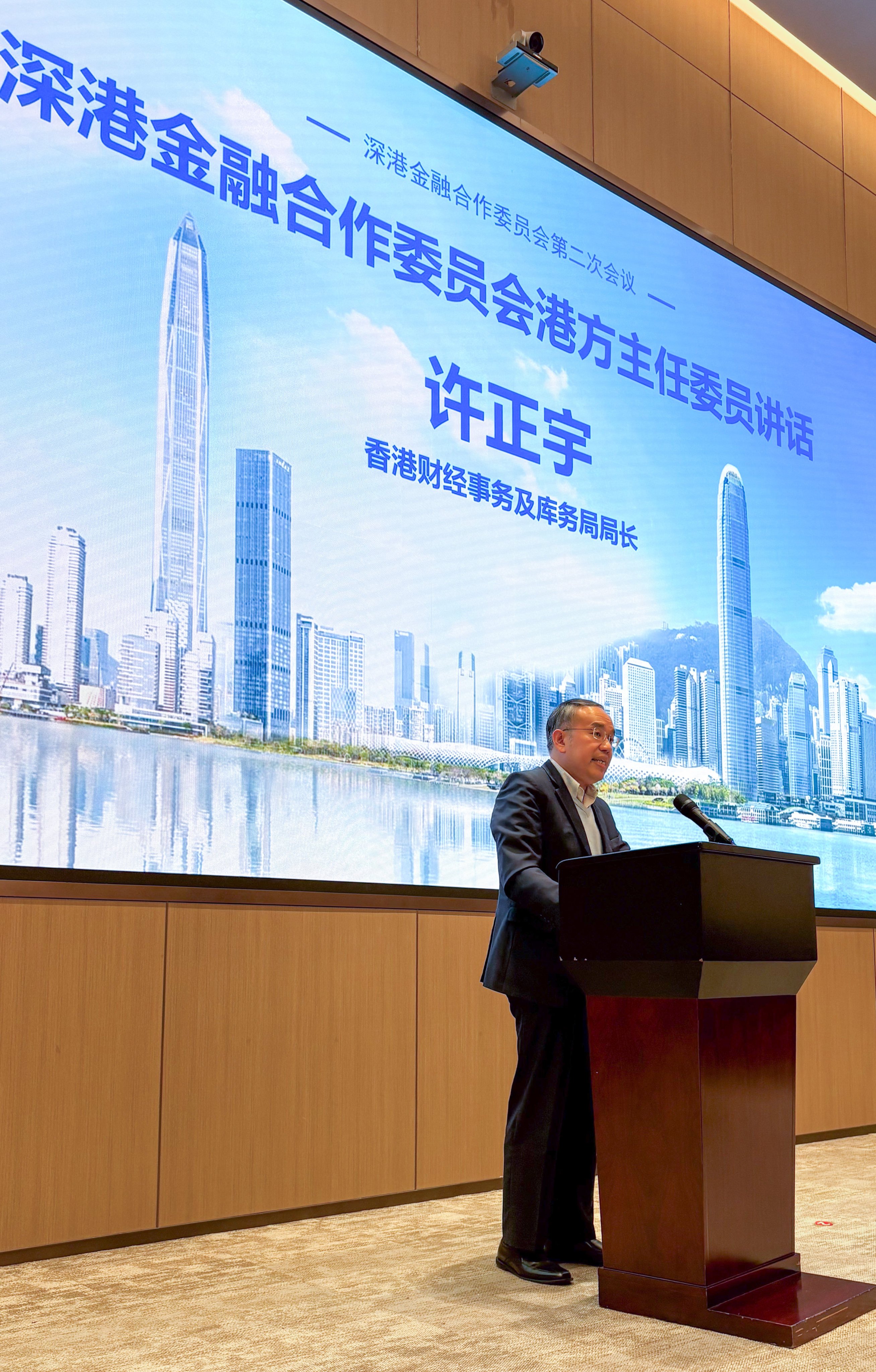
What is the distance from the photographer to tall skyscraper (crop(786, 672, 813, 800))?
588 centimetres

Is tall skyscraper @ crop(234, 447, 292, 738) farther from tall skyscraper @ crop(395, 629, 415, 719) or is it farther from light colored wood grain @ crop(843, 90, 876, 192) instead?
light colored wood grain @ crop(843, 90, 876, 192)

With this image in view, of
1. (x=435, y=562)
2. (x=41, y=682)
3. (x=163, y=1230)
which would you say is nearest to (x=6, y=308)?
(x=41, y=682)

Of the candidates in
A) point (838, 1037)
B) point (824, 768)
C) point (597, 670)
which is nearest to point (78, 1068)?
point (597, 670)

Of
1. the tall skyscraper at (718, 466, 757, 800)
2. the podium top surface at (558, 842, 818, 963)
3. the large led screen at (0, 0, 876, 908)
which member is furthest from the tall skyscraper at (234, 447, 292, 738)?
the tall skyscraper at (718, 466, 757, 800)

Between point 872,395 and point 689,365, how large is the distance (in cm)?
174

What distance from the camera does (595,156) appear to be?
5273mm

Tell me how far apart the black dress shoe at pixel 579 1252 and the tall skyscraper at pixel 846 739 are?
343 centimetres

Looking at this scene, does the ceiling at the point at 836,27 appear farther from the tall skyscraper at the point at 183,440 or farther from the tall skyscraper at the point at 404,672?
the tall skyscraper at the point at 404,672

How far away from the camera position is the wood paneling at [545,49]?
15.3 feet

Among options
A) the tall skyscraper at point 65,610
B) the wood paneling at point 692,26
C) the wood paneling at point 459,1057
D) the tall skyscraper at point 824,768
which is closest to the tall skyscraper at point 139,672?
the tall skyscraper at point 65,610

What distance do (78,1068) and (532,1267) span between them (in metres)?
1.26

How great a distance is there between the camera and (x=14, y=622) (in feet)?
10.9

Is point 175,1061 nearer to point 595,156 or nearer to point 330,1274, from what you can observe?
point 330,1274

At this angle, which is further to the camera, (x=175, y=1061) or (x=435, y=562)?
(x=435, y=562)
